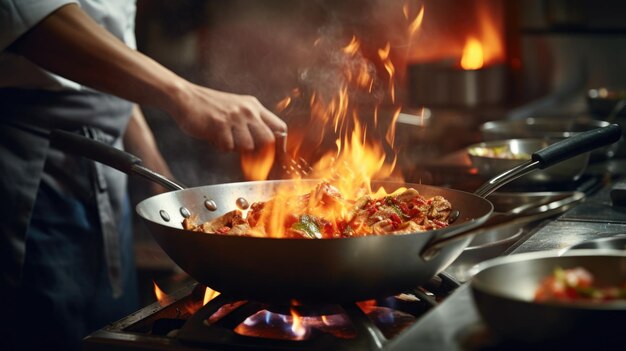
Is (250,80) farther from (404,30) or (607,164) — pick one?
(607,164)

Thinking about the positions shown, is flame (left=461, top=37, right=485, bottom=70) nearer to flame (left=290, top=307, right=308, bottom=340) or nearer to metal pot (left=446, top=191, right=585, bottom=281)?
metal pot (left=446, top=191, right=585, bottom=281)

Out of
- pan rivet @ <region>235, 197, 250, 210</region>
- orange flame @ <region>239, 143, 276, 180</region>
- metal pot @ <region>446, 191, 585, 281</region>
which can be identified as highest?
orange flame @ <region>239, 143, 276, 180</region>

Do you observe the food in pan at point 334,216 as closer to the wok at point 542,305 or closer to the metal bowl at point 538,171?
the wok at point 542,305

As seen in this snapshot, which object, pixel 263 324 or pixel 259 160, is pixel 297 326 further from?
pixel 259 160

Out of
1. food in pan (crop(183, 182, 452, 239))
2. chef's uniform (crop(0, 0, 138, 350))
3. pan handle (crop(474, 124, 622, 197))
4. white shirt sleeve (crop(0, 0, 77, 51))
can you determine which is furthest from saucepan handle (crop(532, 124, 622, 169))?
chef's uniform (crop(0, 0, 138, 350))

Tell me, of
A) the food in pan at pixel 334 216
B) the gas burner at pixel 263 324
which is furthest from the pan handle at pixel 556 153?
the gas burner at pixel 263 324

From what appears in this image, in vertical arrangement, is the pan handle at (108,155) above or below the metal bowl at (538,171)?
above
